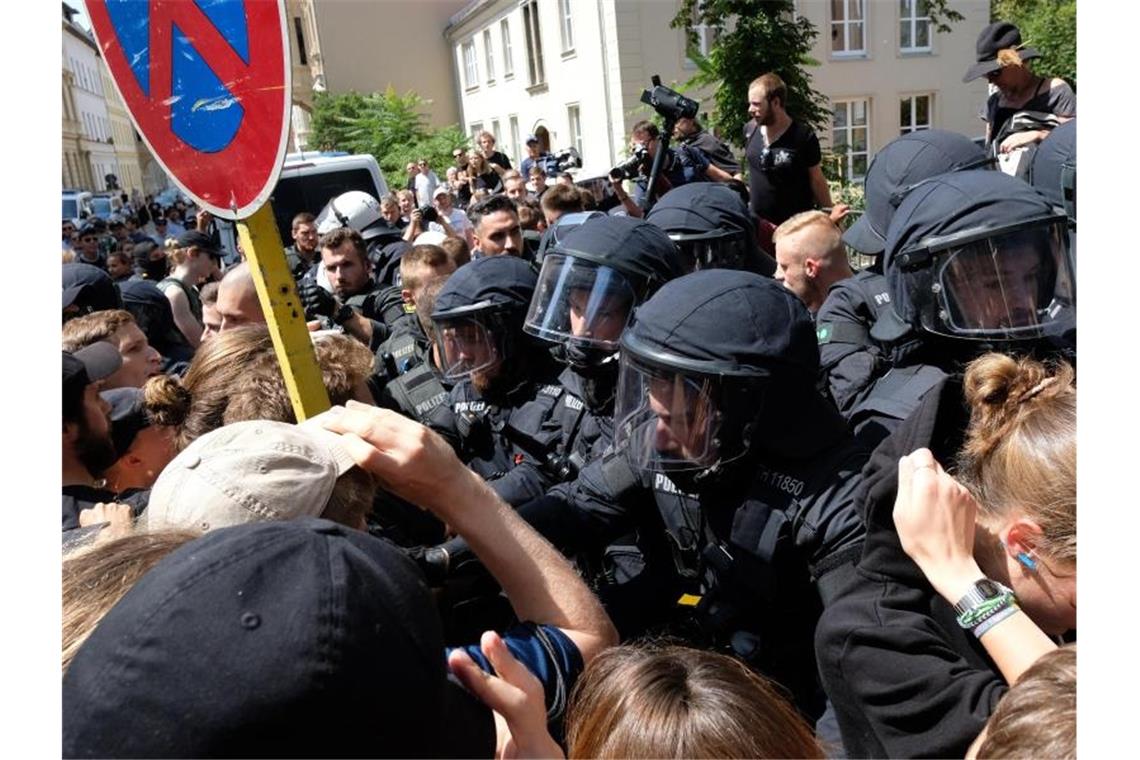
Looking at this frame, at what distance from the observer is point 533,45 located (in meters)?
23.3

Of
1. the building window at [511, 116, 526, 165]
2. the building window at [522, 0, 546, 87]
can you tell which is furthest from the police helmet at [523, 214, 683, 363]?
the building window at [511, 116, 526, 165]

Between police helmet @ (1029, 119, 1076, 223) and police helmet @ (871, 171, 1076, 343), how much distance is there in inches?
33.7

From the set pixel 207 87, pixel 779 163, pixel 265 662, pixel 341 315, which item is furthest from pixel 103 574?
pixel 779 163

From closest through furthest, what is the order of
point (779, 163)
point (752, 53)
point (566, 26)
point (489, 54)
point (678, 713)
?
point (678, 713)
point (779, 163)
point (752, 53)
point (566, 26)
point (489, 54)

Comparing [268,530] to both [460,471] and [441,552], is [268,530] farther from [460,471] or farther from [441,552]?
[441,552]

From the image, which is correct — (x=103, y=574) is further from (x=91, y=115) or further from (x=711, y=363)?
(x=91, y=115)

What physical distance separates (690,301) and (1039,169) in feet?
6.82

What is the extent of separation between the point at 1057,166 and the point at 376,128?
85.9 ft

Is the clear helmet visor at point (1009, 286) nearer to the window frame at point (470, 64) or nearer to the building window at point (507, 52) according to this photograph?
the building window at point (507, 52)

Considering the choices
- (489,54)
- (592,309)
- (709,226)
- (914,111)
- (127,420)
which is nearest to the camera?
(127,420)

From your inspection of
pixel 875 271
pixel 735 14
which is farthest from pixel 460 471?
pixel 735 14

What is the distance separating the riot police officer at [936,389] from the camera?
1.56 metres

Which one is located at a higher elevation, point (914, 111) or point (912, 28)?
point (912, 28)

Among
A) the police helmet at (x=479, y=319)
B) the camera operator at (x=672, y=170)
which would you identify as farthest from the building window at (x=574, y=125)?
the police helmet at (x=479, y=319)
